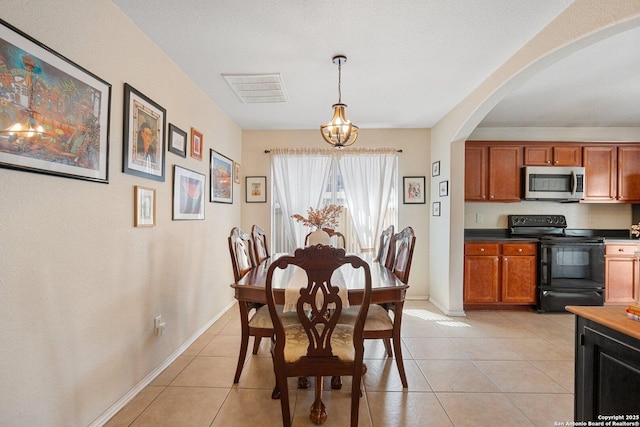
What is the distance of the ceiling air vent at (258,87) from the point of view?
2.85m

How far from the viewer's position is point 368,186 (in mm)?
4457

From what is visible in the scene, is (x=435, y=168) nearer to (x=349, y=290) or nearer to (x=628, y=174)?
(x=628, y=174)

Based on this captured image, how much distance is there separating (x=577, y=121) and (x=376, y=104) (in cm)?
293

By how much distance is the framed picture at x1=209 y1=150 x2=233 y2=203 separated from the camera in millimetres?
3500

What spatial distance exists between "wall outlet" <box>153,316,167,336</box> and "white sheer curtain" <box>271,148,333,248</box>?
231 centimetres

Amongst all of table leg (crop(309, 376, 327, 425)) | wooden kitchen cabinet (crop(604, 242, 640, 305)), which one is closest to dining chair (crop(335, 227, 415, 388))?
table leg (crop(309, 376, 327, 425))

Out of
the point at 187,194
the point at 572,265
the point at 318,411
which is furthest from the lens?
the point at 572,265

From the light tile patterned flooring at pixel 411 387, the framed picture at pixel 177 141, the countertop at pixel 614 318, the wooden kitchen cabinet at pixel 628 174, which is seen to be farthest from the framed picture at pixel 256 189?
the wooden kitchen cabinet at pixel 628 174

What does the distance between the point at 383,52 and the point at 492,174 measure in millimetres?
2664

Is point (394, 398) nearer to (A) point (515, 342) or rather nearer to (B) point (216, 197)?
(A) point (515, 342)

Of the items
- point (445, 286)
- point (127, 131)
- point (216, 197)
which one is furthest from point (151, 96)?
point (445, 286)

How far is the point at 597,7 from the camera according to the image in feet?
5.58

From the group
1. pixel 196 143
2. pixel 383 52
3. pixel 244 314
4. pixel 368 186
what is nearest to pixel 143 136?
pixel 196 143

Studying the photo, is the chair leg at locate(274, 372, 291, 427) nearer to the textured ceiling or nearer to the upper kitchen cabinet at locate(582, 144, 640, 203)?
the textured ceiling
